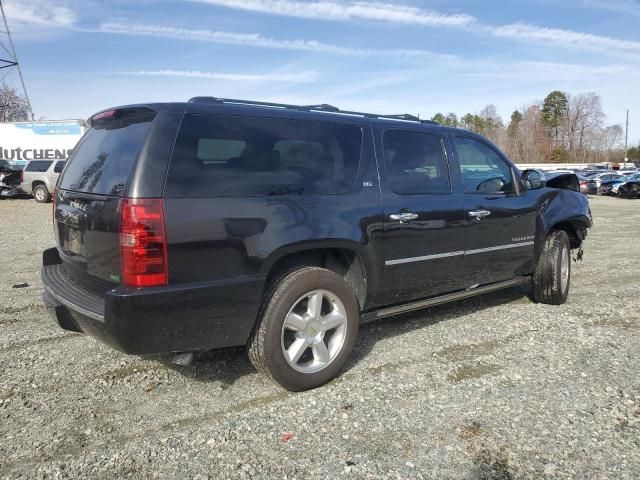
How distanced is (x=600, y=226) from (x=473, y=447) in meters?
13.2

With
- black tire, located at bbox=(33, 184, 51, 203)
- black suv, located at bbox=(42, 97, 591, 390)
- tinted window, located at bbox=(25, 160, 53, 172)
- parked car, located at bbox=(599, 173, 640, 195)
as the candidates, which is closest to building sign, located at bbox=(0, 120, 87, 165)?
tinted window, located at bbox=(25, 160, 53, 172)

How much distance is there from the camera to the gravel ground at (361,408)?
2.68m

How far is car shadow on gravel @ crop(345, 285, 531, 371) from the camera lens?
434cm

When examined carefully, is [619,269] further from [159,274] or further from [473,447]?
[159,274]

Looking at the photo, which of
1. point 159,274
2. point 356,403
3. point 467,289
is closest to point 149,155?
point 159,274

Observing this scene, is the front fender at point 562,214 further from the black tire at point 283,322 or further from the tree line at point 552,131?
the tree line at point 552,131

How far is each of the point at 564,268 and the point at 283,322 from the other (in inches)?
143

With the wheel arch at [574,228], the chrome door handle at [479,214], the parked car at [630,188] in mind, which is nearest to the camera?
the chrome door handle at [479,214]

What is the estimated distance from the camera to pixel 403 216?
3912 millimetres

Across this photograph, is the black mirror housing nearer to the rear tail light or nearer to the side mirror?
the side mirror

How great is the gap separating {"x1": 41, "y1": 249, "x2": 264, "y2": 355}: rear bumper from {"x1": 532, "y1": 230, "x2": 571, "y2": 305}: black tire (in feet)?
11.2

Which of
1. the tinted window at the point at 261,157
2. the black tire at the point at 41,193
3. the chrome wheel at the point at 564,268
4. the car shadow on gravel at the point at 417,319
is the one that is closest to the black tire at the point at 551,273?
the chrome wheel at the point at 564,268

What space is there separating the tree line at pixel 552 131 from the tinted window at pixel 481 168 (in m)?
81.8

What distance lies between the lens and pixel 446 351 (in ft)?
13.9
